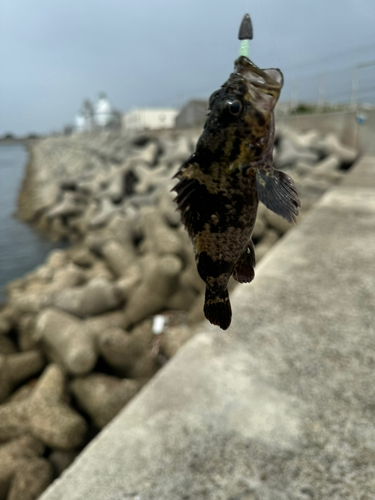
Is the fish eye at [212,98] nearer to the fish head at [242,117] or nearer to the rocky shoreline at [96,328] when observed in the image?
the fish head at [242,117]

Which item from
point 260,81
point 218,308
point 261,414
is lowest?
point 261,414

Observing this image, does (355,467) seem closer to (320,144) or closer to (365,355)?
(365,355)

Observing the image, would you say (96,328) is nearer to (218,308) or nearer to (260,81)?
(218,308)

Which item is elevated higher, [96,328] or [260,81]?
[260,81]

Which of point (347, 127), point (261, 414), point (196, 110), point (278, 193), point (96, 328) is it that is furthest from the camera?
point (347, 127)

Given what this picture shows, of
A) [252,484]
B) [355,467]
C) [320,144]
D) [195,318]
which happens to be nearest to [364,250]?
[195,318]

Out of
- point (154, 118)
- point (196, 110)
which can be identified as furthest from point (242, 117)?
point (154, 118)

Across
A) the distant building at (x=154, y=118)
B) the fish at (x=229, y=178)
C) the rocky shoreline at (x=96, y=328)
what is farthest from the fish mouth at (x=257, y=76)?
the distant building at (x=154, y=118)

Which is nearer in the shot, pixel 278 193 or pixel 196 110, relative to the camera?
pixel 278 193

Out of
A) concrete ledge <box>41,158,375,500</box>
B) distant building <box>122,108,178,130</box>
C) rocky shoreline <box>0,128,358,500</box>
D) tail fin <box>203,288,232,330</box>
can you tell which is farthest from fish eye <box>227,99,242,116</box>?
concrete ledge <box>41,158,375,500</box>
